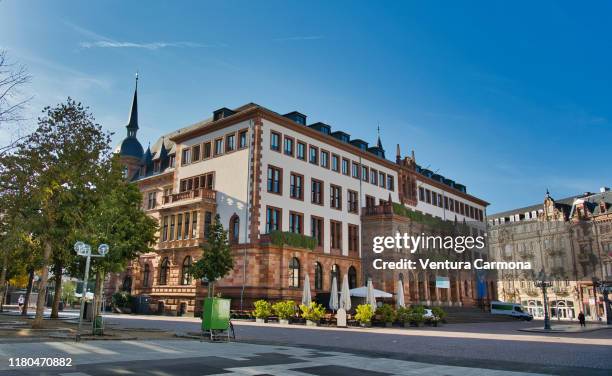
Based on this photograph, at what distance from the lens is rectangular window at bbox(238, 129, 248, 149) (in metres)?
43.9

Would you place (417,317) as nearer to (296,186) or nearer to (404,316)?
(404,316)

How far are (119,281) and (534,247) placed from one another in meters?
75.4

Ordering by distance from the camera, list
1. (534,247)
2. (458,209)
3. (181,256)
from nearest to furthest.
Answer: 1. (181,256)
2. (458,209)
3. (534,247)

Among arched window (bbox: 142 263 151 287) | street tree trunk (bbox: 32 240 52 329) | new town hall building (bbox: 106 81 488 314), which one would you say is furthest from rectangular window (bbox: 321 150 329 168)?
street tree trunk (bbox: 32 240 52 329)

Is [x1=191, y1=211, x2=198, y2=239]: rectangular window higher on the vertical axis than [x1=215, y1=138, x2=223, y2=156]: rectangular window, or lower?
lower

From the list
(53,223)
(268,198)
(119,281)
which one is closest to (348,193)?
(268,198)

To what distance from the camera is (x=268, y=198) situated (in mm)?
42625

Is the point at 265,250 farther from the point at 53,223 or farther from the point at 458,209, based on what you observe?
the point at 458,209

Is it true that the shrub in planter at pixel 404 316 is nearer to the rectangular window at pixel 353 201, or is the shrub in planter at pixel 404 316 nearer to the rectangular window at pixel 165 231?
the rectangular window at pixel 353 201

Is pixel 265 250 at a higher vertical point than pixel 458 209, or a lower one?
lower

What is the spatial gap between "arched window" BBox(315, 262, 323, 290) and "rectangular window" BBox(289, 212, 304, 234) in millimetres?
4068

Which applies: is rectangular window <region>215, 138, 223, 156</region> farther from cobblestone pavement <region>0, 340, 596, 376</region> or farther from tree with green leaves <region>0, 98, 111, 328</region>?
cobblestone pavement <region>0, 340, 596, 376</region>

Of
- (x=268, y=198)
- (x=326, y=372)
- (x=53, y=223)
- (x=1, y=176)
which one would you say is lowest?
(x=326, y=372)

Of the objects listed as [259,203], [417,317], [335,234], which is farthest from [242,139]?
[417,317]
